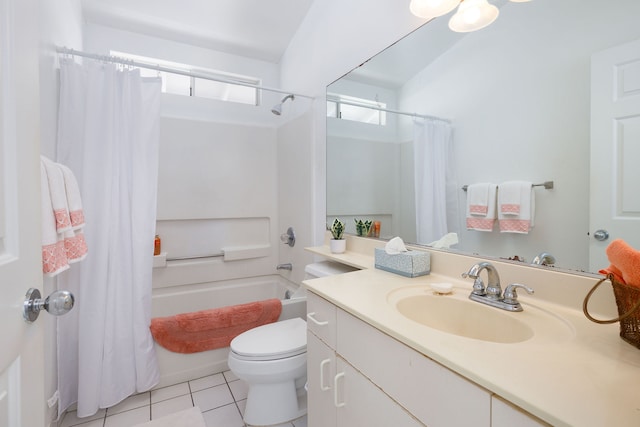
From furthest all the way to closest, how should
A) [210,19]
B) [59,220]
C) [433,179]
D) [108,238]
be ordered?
[210,19]
[108,238]
[433,179]
[59,220]

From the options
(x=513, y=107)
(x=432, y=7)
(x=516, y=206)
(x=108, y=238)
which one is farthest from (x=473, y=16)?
(x=108, y=238)

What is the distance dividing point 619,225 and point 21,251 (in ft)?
4.78

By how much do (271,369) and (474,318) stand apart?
94 centimetres

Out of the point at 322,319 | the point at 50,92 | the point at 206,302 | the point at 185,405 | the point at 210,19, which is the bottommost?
the point at 185,405

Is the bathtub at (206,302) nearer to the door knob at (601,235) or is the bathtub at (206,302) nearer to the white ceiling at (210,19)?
the door knob at (601,235)

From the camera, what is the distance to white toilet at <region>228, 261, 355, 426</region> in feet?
4.47

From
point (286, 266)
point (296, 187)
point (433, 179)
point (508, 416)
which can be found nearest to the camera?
point (508, 416)

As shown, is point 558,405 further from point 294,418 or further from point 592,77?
point 294,418

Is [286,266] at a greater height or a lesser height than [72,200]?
lesser

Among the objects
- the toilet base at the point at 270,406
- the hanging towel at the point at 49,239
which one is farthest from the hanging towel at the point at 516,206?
the hanging towel at the point at 49,239

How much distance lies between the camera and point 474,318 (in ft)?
3.06

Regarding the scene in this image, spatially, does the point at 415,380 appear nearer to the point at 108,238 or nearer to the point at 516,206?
the point at 516,206

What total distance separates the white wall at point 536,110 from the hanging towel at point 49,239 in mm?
1597

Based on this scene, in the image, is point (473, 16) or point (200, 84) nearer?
point (473, 16)
